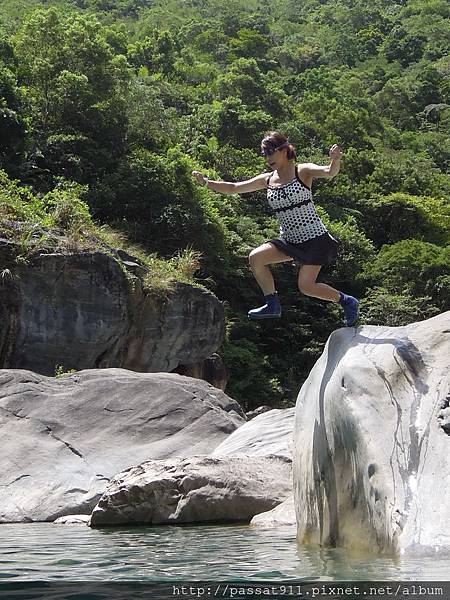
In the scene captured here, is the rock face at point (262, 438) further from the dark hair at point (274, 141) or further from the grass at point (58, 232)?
the grass at point (58, 232)

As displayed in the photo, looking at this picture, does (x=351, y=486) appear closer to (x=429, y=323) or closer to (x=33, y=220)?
(x=429, y=323)

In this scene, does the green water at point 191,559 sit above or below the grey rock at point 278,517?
below

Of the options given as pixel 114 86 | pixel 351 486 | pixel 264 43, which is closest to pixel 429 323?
pixel 351 486

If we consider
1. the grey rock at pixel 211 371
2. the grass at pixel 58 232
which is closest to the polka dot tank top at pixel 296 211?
the grass at pixel 58 232

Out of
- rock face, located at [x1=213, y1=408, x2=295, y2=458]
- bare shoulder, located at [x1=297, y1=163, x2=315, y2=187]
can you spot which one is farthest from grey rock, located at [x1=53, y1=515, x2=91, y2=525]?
bare shoulder, located at [x1=297, y1=163, x2=315, y2=187]

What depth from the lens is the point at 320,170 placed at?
19.0 feet

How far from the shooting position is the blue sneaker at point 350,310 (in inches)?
235

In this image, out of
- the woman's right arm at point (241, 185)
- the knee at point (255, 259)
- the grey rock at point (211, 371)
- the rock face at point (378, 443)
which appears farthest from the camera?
the grey rock at point (211, 371)

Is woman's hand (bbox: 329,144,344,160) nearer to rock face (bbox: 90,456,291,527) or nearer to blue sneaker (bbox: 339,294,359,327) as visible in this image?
blue sneaker (bbox: 339,294,359,327)

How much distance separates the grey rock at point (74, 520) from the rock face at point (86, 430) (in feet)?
1.15

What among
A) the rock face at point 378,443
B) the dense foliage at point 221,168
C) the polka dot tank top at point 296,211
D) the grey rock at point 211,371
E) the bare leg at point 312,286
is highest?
the dense foliage at point 221,168

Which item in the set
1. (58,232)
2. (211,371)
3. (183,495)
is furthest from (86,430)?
(211,371)

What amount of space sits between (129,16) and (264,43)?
1495 cm

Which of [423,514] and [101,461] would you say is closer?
[423,514]
